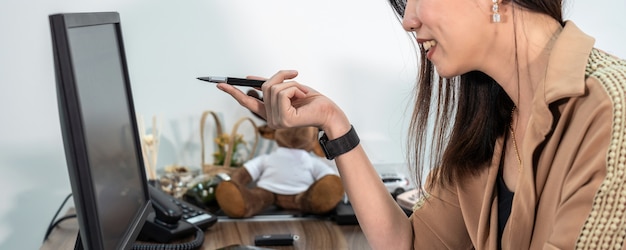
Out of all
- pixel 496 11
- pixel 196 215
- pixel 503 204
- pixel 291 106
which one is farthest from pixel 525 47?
pixel 196 215

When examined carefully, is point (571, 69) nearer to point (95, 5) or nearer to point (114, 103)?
point (114, 103)

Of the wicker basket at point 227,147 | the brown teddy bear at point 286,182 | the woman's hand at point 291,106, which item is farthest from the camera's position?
the wicker basket at point 227,147

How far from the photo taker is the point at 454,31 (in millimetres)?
1127

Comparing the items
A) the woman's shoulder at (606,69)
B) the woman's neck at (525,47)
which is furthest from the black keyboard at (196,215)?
the woman's shoulder at (606,69)

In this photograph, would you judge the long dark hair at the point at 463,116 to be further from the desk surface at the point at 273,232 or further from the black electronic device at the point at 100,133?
the black electronic device at the point at 100,133

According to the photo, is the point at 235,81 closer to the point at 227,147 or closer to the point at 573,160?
the point at 573,160

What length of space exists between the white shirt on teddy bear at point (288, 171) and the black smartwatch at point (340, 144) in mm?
474

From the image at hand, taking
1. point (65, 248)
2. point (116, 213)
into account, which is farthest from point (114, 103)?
point (65, 248)

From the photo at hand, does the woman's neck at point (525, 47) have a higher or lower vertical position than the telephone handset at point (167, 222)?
higher

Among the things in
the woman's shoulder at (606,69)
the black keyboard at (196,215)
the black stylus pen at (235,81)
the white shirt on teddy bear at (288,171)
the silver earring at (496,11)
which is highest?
the silver earring at (496,11)

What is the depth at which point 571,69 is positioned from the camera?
1.05 meters

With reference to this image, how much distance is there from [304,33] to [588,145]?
1103 mm

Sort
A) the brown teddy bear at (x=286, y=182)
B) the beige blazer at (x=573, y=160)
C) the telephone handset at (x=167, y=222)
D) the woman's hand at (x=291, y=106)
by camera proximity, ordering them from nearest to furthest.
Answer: the beige blazer at (x=573, y=160) < the woman's hand at (x=291, y=106) < the telephone handset at (x=167, y=222) < the brown teddy bear at (x=286, y=182)

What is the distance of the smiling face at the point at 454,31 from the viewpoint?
1119 millimetres
